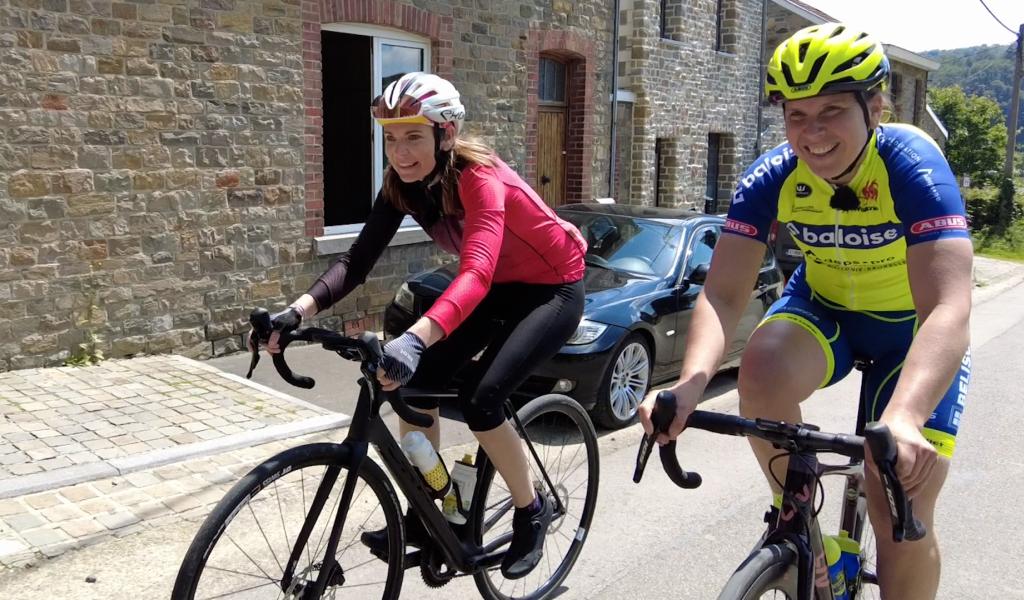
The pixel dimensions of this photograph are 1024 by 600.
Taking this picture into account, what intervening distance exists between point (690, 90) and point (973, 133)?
71.7 meters

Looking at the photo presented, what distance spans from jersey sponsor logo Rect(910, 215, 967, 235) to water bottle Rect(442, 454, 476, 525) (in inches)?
70.9

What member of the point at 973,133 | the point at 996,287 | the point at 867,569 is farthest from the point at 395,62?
the point at 973,133

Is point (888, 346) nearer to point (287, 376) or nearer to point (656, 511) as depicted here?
point (287, 376)

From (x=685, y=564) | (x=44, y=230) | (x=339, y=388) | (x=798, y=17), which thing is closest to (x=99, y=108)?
(x=44, y=230)

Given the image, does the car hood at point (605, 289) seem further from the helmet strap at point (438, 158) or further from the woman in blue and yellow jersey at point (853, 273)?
the woman in blue and yellow jersey at point (853, 273)

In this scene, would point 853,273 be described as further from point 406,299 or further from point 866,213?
point 406,299

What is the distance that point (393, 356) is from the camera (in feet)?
8.29

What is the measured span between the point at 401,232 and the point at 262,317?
277 inches

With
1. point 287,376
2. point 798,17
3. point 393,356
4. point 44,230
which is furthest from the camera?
point 798,17

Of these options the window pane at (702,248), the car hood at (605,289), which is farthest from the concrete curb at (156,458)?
the window pane at (702,248)

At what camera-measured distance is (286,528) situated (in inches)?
121

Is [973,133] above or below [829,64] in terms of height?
above

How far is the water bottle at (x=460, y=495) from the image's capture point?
3.31 m

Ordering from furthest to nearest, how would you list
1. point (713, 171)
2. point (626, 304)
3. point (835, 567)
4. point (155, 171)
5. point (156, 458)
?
point (713, 171), point (155, 171), point (626, 304), point (156, 458), point (835, 567)
